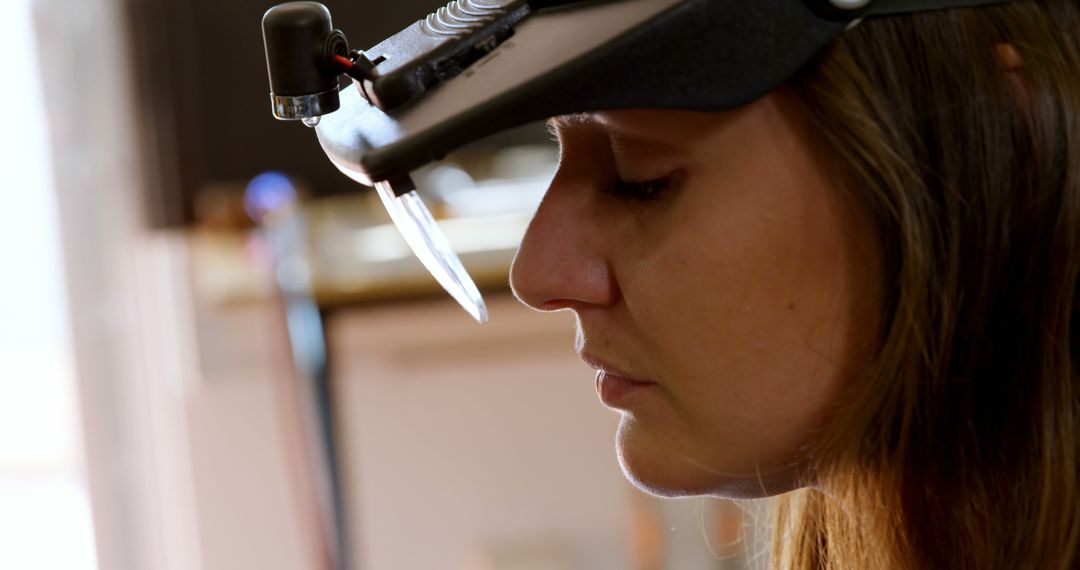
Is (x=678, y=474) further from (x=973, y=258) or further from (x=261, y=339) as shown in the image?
Answer: (x=261, y=339)

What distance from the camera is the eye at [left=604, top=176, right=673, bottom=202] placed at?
70 centimetres

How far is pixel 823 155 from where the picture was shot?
68 cm

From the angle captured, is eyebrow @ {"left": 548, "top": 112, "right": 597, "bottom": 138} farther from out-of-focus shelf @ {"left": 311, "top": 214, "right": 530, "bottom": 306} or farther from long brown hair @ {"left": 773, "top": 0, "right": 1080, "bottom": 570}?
out-of-focus shelf @ {"left": 311, "top": 214, "right": 530, "bottom": 306}

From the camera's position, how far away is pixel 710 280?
2.28 feet

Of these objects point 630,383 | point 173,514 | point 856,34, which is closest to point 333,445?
point 173,514

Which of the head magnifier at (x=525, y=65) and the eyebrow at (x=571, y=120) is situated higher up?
the head magnifier at (x=525, y=65)

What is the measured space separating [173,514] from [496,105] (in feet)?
6.73

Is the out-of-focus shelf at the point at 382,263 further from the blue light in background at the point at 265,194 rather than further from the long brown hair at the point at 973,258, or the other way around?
the long brown hair at the point at 973,258

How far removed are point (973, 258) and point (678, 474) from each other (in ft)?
0.61

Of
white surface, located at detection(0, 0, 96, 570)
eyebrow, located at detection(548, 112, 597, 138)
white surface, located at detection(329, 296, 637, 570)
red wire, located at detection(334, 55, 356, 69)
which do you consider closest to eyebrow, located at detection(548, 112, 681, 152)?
eyebrow, located at detection(548, 112, 597, 138)

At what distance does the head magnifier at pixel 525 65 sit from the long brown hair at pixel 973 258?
1.0 inches

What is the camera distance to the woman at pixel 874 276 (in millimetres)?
657

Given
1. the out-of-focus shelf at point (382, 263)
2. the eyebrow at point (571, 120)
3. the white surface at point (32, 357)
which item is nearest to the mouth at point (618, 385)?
the eyebrow at point (571, 120)

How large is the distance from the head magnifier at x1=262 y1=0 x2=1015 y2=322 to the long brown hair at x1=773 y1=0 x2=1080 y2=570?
1.0 inches
